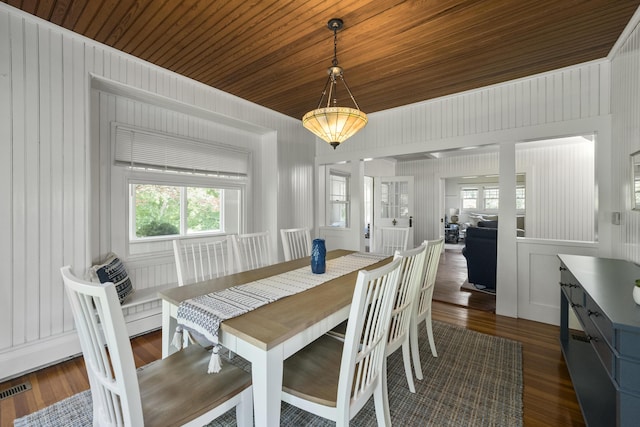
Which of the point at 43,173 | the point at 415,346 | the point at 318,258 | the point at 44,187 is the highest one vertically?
the point at 43,173

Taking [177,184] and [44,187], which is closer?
[44,187]

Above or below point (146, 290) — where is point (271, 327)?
above

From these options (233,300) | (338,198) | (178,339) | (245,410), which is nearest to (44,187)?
(178,339)

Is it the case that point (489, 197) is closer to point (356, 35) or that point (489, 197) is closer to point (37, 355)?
point (356, 35)

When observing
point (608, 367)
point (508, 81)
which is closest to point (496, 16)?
point (508, 81)

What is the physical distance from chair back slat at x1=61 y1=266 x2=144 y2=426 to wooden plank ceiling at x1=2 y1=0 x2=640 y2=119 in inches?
77.6

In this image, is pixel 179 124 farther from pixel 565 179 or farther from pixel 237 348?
pixel 565 179

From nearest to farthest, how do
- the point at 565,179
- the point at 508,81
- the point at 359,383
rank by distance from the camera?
the point at 359,383 < the point at 508,81 < the point at 565,179

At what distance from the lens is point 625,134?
228 cm

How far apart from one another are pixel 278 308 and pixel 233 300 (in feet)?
0.88

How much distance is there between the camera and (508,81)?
10.1 ft

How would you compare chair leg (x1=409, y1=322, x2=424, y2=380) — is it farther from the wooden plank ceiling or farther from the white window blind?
the white window blind

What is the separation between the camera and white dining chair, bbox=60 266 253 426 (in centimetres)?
86

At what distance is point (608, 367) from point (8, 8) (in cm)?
409
